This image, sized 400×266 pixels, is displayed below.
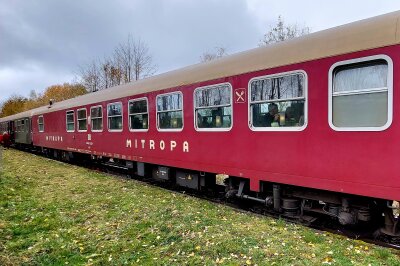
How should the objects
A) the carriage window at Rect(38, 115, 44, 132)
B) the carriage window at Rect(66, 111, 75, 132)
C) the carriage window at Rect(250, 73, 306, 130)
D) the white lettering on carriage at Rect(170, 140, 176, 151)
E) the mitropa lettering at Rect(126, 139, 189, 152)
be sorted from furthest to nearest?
the carriage window at Rect(38, 115, 44, 132) → the carriage window at Rect(66, 111, 75, 132) → the white lettering on carriage at Rect(170, 140, 176, 151) → the mitropa lettering at Rect(126, 139, 189, 152) → the carriage window at Rect(250, 73, 306, 130)

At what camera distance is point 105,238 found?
5.59 meters

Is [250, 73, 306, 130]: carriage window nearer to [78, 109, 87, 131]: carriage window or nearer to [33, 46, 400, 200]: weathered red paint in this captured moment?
[33, 46, 400, 200]: weathered red paint

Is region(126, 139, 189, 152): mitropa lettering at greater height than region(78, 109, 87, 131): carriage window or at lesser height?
lesser

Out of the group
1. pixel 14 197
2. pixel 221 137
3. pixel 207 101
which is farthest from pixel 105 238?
pixel 14 197

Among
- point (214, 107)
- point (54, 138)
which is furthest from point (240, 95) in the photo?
point (54, 138)

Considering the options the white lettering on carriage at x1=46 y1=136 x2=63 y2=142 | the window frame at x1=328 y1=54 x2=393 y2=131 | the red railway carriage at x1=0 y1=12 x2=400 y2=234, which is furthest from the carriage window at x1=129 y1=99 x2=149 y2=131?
the white lettering on carriage at x1=46 y1=136 x2=63 y2=142

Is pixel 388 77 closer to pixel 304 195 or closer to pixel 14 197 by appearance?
pixel 304 195

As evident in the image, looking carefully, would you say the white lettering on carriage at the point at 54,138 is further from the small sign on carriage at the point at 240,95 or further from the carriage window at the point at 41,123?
the small sign on carriage at the point at 240,95

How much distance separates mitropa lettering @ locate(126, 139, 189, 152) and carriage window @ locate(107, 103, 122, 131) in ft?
2.96

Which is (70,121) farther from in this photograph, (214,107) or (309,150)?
(309,150)

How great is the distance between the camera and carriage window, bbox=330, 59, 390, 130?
15.7ft

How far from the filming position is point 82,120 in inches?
584

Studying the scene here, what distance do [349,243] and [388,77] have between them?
236cm

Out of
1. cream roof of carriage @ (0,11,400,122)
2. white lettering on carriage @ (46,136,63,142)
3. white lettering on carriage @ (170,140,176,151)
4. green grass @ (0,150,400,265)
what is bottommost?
green grass @ (0,150,400,265)
